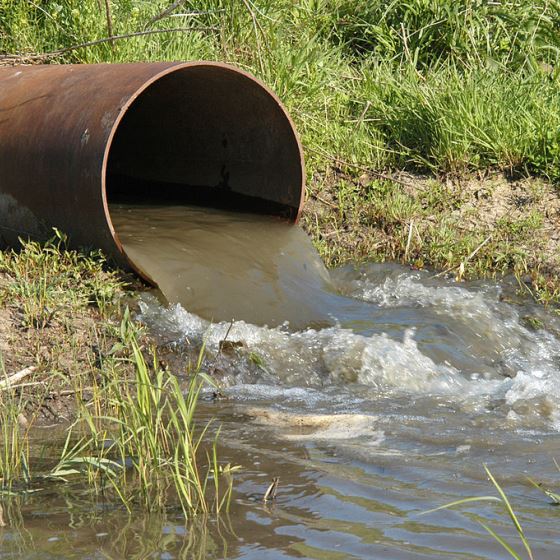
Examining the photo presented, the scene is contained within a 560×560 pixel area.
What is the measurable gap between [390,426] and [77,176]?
2.13 metres

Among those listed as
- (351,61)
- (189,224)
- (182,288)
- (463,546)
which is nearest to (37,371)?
(182,288)

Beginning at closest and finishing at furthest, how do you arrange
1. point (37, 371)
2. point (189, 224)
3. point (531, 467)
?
point (531, 467) → point (37, 371) → point (189, 224)

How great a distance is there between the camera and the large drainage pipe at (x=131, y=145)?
5.07 m

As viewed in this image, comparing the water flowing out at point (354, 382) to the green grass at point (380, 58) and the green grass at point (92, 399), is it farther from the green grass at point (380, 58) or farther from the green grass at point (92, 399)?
the green grass at point (380, 58)

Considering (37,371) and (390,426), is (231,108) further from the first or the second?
(390,426)

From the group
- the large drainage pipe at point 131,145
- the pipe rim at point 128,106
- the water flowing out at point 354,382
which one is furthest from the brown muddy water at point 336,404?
the large drainage pipe at point 131,145

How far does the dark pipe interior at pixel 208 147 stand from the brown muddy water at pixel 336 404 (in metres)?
0.27

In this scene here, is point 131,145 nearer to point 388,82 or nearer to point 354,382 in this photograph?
point 388,82

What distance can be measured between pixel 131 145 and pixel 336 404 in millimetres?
3439

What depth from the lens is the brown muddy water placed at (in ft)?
9.16

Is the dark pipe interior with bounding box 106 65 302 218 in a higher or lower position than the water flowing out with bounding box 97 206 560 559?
higher

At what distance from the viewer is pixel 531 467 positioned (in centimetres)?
337

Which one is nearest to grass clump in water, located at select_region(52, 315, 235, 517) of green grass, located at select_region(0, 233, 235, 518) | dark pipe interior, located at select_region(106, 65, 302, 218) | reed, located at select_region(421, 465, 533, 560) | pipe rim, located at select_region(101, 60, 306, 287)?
green grass, located at select_region(0, 233, 235, 518)

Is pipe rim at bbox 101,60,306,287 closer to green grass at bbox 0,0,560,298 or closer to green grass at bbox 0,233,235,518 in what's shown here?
green grass at bbox 0,233,235,518
